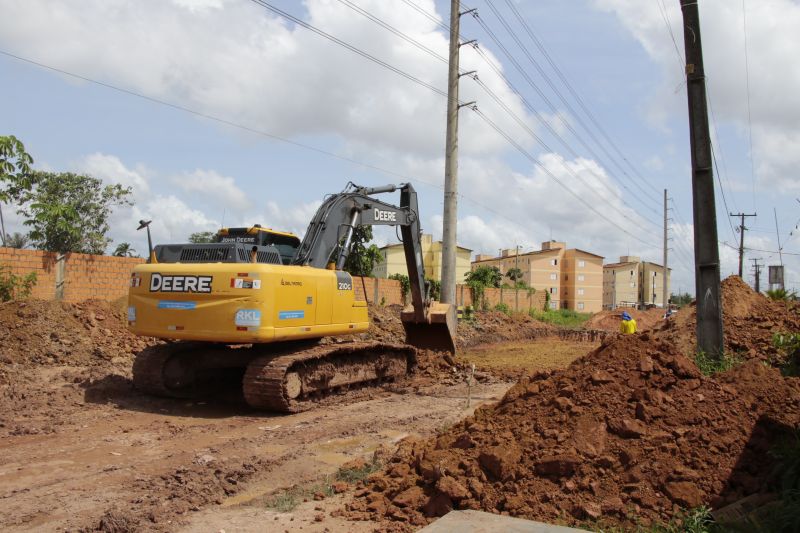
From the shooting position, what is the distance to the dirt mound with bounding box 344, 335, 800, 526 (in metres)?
4.59

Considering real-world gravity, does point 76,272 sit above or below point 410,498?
above

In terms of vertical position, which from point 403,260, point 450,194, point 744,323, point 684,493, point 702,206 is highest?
point 403,260

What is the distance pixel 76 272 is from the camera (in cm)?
1363

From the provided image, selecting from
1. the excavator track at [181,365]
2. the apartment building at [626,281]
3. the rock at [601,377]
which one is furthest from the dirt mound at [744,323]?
the apartment building at [626,281]

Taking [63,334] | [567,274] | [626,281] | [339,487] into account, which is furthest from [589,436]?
[626,281]

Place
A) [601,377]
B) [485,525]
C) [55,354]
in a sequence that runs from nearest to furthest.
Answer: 1. [485,525]
2. [601,377]
3. [55,354]

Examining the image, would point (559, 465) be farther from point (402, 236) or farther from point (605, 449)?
point (402, 236)

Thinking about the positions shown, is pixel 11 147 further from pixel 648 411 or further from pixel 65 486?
pixel 648 411

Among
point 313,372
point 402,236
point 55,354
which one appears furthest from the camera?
point 402,236

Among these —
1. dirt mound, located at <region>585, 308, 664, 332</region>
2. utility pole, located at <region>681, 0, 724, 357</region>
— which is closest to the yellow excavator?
utility pole, located at <region>681, 0, 724, 357</region>

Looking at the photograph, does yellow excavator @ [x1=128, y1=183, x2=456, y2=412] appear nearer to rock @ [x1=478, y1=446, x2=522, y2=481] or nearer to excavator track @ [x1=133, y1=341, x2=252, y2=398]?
excavator track @ [x1=133, y1=341, x2=252, y2=398]

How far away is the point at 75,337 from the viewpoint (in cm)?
1230

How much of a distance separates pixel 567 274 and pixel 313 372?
8108 cm

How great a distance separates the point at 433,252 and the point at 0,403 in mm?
60806
